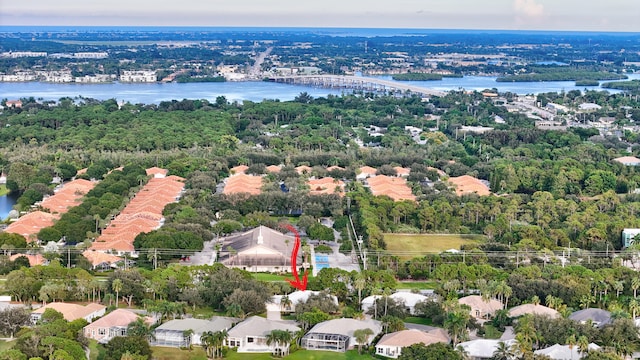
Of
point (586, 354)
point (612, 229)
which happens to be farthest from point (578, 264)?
point (586, 354)

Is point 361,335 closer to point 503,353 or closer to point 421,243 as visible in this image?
point 503,353

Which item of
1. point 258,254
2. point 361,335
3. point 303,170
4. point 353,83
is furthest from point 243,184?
point 353,83

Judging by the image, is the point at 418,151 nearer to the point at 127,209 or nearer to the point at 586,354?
the point at 127,209

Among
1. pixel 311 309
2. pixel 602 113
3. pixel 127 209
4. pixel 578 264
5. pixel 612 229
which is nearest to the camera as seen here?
pixel 311 309

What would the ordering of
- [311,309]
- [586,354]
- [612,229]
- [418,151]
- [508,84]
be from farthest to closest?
1. [508,84]
2. [418,151]
3. [612,229]
4. [311,309]
5. [586,354]

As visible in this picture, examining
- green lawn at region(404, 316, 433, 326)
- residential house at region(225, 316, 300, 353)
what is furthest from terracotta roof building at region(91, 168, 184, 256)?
green lawn at region(404, 316, 433, 326)

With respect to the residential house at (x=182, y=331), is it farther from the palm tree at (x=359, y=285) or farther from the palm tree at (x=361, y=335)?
the palm tree at (x=359, y=285)

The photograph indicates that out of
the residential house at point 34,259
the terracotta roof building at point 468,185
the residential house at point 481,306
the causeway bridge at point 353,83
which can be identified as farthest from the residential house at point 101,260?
the causeway bridge at point 353,83
